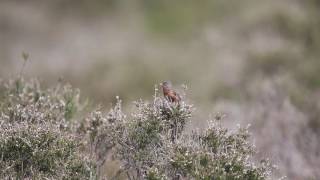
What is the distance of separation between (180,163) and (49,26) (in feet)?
75.0

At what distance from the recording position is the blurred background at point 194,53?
64.6 ft

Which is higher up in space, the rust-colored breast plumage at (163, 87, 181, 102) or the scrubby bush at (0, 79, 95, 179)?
the rust-colored breast plumage at (163, 87, 181, 102)

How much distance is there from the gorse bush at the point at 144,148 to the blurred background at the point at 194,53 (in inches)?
216

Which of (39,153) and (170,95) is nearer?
(39,153)

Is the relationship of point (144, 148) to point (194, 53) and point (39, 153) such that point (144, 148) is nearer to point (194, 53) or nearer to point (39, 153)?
point (39, 153)

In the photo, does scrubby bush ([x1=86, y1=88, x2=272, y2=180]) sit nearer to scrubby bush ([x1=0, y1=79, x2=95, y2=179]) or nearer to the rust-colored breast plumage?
the rust-colored breast plumage

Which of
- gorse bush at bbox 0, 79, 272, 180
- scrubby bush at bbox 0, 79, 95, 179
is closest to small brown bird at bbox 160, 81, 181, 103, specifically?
gorse bush at bbox 0, 79, 272, 180

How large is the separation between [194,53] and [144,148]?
1730 cm

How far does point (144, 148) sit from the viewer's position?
11.1 metres

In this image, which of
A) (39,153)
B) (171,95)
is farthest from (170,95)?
(39,153)

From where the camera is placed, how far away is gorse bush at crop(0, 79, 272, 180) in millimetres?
10486

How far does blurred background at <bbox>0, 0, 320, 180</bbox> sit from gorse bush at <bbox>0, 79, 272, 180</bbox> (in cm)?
549

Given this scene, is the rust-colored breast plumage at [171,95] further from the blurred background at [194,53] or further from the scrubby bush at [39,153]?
the blurred background at [194,53]

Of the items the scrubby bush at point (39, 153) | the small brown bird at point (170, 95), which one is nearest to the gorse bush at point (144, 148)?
the scrubby bush at point (39, 153)
